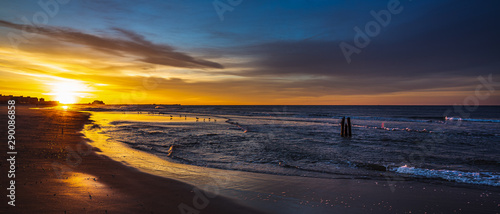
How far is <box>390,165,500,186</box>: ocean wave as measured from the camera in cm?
959

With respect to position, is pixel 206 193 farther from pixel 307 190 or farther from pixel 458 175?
pixel 458 175

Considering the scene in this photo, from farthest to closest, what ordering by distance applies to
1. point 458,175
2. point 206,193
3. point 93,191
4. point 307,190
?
point 458,175, point 307,190, point 206,193, point 93,191

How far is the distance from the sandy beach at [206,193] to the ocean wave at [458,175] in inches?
38.8

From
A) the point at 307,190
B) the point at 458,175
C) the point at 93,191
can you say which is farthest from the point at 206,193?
the point at 458,175

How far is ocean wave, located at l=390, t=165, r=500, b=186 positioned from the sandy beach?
3.24 feet

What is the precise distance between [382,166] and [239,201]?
8.54 meters

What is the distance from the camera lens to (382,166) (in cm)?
1192

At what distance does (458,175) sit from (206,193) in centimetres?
1082

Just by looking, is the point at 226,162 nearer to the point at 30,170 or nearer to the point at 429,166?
the point at 30,170

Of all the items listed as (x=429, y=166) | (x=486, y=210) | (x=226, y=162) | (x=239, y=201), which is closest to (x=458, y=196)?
(x=486, y=210)

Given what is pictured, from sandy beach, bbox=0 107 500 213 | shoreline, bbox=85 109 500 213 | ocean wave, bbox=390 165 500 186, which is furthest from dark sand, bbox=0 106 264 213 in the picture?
ocean wave, bbox=390 165 500 186

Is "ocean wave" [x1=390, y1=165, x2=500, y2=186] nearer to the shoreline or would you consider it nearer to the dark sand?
the shoreline

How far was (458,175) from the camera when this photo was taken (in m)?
10.5

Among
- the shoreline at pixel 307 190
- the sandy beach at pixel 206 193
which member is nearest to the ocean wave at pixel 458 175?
the shoreline at pixel 307 190
